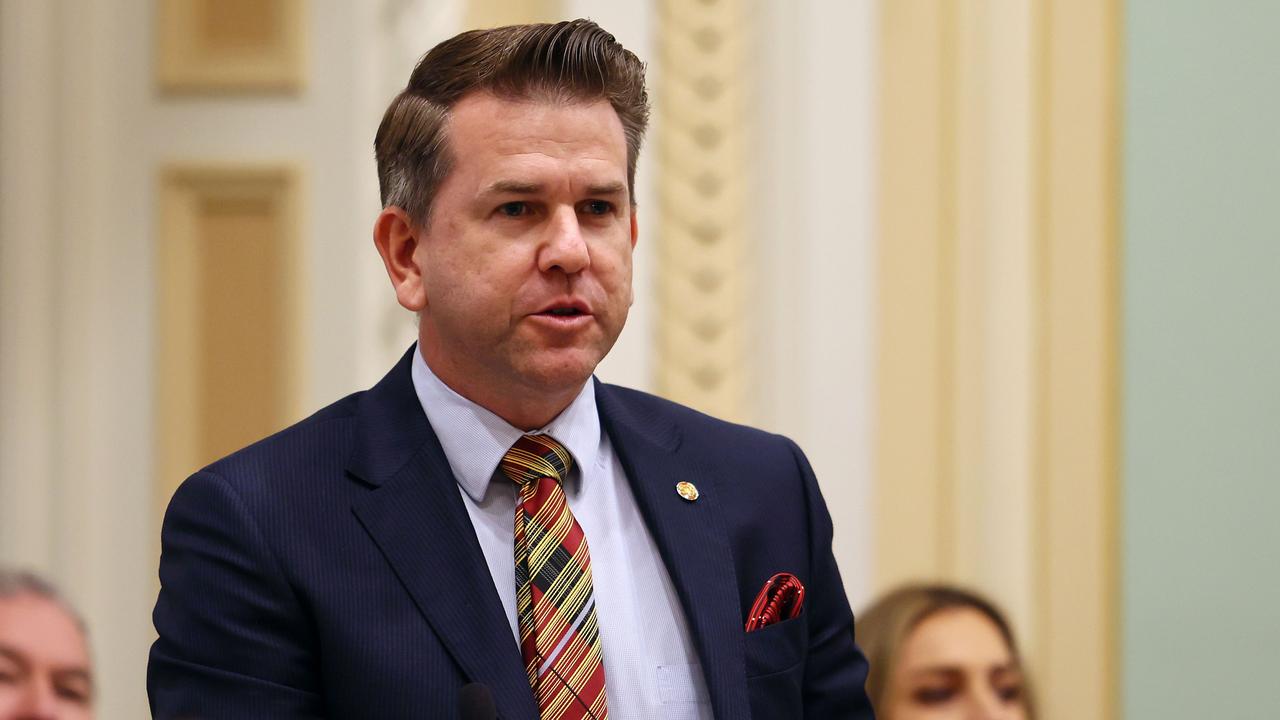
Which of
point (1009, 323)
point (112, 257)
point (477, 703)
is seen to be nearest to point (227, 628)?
point (477, 703)

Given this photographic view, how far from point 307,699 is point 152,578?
1.25 meters

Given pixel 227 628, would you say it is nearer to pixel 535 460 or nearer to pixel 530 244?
pixel 535 460

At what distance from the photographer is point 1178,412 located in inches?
102

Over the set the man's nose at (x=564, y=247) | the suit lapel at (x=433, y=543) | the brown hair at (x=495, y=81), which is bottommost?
the suit lapel at (x=433, y=543)

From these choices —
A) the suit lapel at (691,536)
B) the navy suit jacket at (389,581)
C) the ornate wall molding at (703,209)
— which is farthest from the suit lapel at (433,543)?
the ornate wall molding at (703,209)

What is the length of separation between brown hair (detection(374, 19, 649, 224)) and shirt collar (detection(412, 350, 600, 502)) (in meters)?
0.19

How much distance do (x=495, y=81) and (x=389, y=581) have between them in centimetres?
53

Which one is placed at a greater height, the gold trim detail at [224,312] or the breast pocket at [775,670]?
the gold trim detail at [224,312]

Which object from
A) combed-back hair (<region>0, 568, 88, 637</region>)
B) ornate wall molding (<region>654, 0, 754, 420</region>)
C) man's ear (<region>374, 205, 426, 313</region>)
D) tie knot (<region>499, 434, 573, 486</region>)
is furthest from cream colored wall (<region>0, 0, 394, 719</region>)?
tie knot (<region>499, 434, 573, 486</region>)

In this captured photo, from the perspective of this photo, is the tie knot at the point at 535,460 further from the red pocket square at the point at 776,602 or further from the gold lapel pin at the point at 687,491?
the red pocket square at the point at 776,602

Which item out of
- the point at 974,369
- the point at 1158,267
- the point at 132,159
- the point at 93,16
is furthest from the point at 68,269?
the point at 1158,267

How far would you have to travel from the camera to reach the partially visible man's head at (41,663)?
1.57m

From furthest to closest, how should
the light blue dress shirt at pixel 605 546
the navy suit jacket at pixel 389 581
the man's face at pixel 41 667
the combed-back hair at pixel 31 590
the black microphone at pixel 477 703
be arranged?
the combed-back hair at pixel 31 590 → the man's face at pixel 41 667 → the light blue dress shirt at pixel 605 546 → the navy suit jacket at pixel 389 581 → the black microphone at pixel 477 703

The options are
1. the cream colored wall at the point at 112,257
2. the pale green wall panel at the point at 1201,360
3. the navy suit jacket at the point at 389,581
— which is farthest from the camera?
the pale green wall panel at the point at 1201,360
